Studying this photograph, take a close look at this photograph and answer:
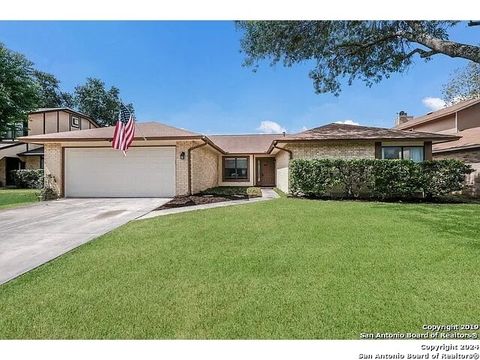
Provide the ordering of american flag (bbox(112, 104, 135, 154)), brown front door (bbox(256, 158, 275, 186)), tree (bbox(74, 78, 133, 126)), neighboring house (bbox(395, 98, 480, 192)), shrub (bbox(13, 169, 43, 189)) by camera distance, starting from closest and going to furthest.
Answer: american flag (bbox(112, 104, 135, 154)), neighboring house (bbox(395, 98, 480, 192)), shrub (bbox(13, 169, 43, 189)), brown front door (bbox(256, 158, 275, 186)), tree (bbox(74, 78, 133, 126))

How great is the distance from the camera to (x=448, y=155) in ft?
53.9

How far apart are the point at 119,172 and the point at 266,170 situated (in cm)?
1210

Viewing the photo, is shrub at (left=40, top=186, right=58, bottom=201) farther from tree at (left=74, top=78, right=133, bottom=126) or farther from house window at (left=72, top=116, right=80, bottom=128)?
tree at (left=74, top=78, right=133, bottom=126)

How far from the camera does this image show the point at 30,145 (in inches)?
1031

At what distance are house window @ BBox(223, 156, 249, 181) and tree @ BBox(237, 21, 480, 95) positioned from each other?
415 inches

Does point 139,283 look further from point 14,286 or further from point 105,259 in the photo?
point 14,286

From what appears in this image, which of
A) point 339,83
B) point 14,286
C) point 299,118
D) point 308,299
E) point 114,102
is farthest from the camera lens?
Answer: point 114,102

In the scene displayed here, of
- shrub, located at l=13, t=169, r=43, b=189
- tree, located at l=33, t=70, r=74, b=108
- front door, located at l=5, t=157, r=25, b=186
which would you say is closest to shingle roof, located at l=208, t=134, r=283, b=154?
shrub, located at l=13, t=169, r=43, b=189

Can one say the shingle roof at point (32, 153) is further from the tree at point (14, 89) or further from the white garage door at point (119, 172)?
the white garage door at point (119, 172)

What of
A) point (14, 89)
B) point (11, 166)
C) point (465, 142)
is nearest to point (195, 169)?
point (14, 89)

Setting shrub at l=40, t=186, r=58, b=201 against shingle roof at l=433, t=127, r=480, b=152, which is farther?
shingle roof at l=433, t=127, r=480, b=152

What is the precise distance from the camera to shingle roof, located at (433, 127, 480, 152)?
586 inches
